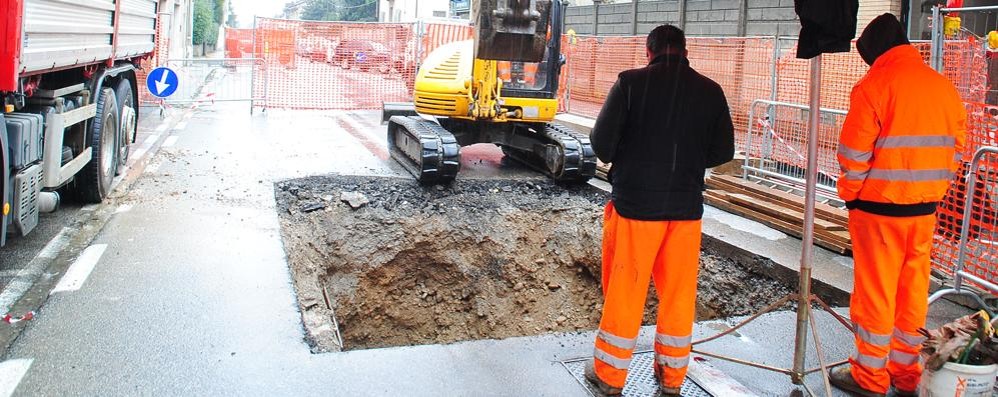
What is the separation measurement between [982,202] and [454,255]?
4.71 m

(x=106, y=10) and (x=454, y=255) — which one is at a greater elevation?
(x=106, y=10)

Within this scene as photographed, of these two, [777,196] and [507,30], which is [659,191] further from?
[777,196]

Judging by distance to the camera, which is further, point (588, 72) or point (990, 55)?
point (588, 72)

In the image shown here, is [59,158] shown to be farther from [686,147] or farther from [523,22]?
[686,147]

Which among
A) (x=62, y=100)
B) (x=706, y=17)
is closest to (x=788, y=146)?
(x=62, y=100)

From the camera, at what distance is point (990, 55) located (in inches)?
319

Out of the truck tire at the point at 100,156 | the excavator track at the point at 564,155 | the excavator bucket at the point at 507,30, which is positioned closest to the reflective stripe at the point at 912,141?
the excavator bucket at the point at 507,30

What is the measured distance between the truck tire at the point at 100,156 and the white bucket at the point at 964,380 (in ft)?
24.6

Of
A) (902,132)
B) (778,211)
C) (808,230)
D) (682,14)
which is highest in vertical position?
(682,14)

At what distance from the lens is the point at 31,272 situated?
19.7 ft

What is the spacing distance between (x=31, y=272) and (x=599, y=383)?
14.7ft

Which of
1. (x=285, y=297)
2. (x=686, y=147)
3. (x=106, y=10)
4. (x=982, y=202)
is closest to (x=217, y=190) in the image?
(x=106, y=10)

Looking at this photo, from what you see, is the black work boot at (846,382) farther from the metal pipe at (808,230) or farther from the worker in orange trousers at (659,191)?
the worker in orange trousers at (659,191)

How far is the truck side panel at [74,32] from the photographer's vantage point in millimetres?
5531
